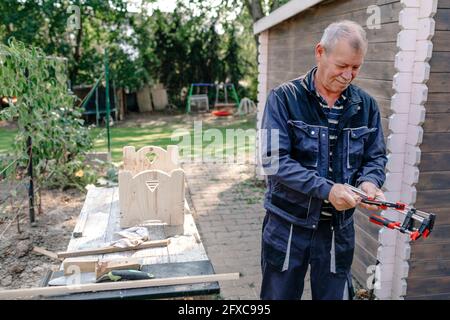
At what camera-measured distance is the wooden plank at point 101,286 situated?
7.68 feet

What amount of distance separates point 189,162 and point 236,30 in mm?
10479

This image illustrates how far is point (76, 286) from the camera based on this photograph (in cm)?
241

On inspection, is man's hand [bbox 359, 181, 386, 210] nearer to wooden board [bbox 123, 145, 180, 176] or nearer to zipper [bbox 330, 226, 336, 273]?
zipper [bbox 330, 226, 336, 273]

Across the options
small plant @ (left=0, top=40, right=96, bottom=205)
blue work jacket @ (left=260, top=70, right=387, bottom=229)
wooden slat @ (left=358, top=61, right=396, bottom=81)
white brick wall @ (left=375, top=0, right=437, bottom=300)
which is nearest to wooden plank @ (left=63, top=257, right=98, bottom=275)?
blue work jacket @ (left=260, top=70, right=387, bottom=229)

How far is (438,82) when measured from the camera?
3.05 meters

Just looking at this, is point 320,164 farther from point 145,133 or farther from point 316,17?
point 145,133

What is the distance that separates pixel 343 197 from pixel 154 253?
1447 mm

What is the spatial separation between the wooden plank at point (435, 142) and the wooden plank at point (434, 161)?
0.12 feet

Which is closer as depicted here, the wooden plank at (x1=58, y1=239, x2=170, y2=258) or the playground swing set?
the wooden plank at (x1=58, y1=239, x2=170, y2=258)

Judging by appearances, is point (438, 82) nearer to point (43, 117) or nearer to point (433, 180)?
point (433, 180)

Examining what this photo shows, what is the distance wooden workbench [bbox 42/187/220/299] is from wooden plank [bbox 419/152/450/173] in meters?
1.68

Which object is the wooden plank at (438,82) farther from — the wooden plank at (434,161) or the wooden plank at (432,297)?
the wooden plank at (432,297)

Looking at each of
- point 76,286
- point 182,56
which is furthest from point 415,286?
point 182,56

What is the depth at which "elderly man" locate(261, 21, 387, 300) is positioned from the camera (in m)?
2.12
